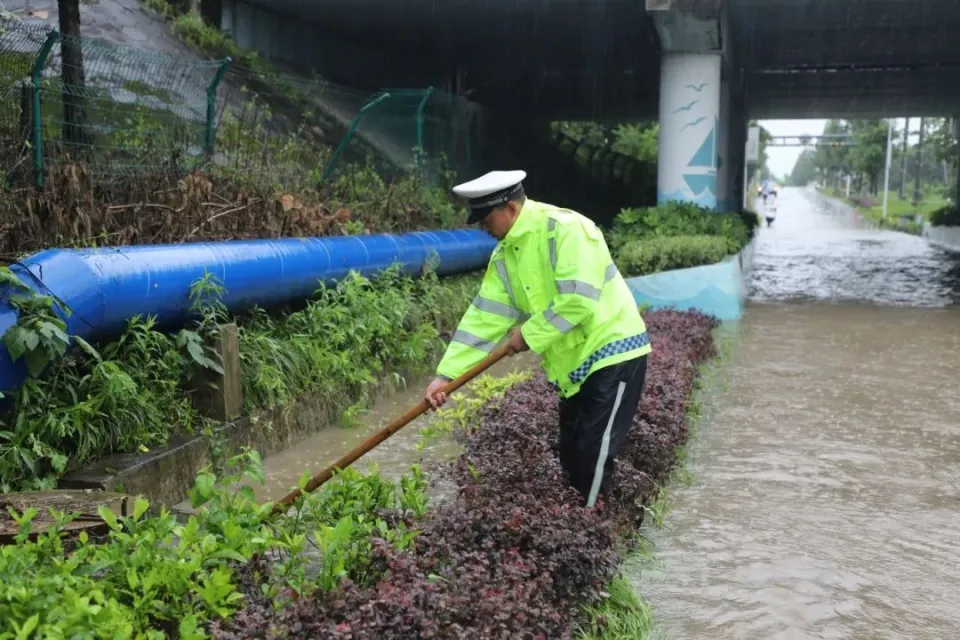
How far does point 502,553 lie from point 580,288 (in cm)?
107

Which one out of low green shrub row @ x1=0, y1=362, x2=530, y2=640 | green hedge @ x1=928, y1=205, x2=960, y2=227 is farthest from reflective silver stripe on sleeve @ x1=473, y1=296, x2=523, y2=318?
green hedge @ x1=928, y1=205, x2=960, y2=227

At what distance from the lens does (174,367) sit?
5.62 metres

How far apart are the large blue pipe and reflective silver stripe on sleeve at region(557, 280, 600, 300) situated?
253cm

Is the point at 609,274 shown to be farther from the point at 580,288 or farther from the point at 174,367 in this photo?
the point at 174,367

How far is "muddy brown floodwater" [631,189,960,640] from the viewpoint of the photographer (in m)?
3.87

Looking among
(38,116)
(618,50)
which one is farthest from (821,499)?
(618,50)

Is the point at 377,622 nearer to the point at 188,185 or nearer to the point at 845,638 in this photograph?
the point at 845,638

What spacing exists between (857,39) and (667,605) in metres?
19.1

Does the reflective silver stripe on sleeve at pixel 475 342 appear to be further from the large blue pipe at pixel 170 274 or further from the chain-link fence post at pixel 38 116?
the chain-link fence post at pixel 38 116

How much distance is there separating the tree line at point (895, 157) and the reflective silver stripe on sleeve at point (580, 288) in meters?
31.1

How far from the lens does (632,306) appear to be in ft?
13.2

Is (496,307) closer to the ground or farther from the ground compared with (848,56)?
closer to the ground

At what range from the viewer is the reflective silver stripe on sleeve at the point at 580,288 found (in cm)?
374

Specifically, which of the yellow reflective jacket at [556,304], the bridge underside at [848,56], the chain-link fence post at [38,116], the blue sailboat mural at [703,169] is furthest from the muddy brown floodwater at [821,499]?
the bridge underside at [848,56]
